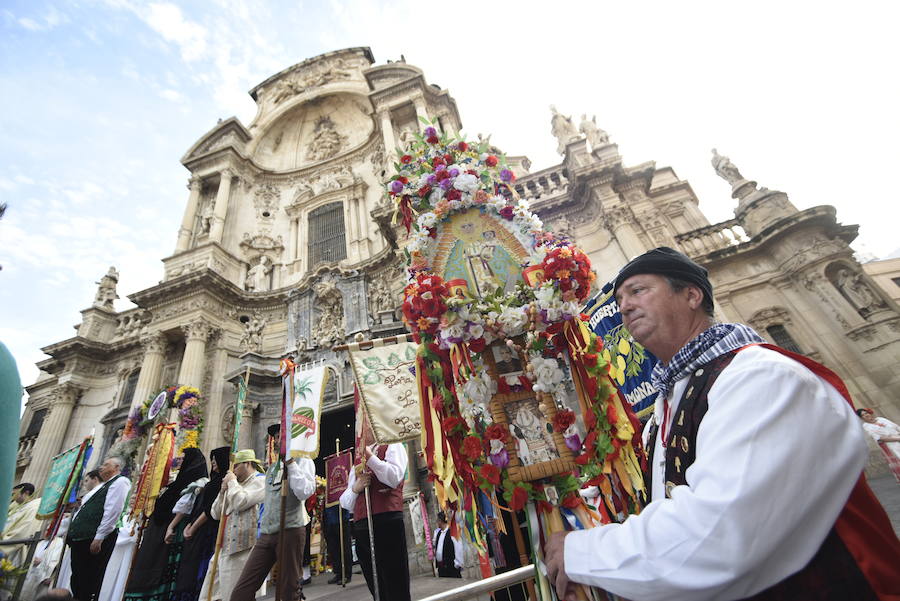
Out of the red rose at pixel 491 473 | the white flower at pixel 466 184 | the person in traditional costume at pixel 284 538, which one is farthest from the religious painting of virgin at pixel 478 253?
the person in traditional costume at pixel 284 538

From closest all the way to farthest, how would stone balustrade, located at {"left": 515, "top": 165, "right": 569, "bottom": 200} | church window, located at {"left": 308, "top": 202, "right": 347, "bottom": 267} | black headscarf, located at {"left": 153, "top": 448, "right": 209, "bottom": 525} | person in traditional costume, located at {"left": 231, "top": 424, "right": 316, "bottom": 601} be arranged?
1. person in traditional costume, located at {"left": 231, "top": 424, "right": 316, "bottom": 601}
2. black headscarf, located at {"left": 153, "top": 448, "right": 209, "bottom": 525}
3. stone balustrade, located at {"left": 515, "top": 165, "right": 569, "bottom": 200}
4. church window, located at {"left": 308, "top": 202, "right": 347, "bottom": 267}

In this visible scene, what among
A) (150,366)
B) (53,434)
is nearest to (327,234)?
(150,366)

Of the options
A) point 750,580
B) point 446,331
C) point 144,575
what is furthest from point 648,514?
point 144,575

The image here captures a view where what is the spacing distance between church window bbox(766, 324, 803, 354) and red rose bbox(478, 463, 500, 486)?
9.21 metres

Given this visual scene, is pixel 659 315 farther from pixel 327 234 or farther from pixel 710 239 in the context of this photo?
pixel 327 234

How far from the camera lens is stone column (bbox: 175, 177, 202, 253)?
52.2 ft

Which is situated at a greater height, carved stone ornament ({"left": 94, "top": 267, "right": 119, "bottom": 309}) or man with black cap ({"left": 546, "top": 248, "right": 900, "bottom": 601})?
carved stone ornament ({"left": 94, "top": 267, "right": 119, "bottom": 309})

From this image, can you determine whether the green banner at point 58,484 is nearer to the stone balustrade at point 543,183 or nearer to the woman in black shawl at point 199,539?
the woman in black shawl at point 199,539

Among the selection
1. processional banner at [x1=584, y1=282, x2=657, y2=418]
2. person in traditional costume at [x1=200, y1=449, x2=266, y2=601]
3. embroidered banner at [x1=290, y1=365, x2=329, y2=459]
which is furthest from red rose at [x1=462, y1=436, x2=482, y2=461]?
person in traditional costume at [x1=200, y1=449, x2=266, y2=601]

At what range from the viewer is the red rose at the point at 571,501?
2.38 meters

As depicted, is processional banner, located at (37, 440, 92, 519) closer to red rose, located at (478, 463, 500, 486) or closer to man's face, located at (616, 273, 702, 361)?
red rose, located at (478, 463, 500, 486)

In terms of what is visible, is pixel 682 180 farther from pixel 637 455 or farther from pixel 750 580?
pixel 750 580

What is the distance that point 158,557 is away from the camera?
16.3 ft

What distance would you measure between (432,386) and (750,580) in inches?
90.8
